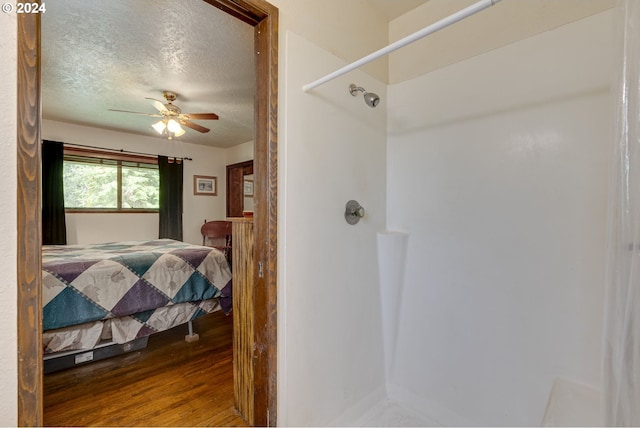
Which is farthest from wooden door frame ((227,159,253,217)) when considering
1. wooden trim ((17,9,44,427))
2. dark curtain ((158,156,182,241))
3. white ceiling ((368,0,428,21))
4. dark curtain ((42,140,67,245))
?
wooden trim ((17,9,44,427))

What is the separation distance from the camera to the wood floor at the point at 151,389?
5.32ft

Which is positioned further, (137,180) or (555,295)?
(137,180)

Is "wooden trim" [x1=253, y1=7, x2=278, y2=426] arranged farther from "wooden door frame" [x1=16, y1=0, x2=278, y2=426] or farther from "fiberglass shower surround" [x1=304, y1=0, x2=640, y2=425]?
"fiberglass shower surround" [x1=304, y1=0, x2=640, y2=425]

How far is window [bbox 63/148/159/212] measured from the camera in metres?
3.78

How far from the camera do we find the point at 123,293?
6.90 feet

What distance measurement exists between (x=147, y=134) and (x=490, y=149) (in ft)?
14.5

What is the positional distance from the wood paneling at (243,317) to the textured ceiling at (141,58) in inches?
48.7

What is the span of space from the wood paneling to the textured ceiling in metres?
1.24

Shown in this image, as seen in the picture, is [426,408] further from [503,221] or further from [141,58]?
[141,58]

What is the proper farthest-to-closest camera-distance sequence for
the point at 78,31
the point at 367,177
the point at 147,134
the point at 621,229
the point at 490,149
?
the point at 147,134 → the point at 78,31 → the point at 367,177 → the point at 490,149 → the point at 621,229

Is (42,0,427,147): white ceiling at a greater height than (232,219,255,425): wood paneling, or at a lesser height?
greater

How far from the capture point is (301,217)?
129 cm

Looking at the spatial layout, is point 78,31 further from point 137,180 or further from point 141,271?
point 137,180

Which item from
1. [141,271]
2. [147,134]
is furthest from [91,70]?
[147,134]
